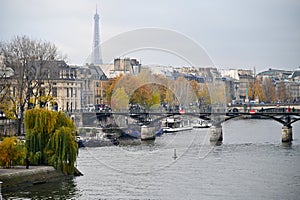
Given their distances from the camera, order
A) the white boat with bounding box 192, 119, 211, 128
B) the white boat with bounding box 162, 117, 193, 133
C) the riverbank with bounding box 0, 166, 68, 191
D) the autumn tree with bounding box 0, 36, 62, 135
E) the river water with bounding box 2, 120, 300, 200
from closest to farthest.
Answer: the river water with bounding box 2, 120, 300, 200 → the riverbank with bounding box 0, 166, 68, 191 → the autumn tree with bounding box 0, 36, 62, 135 → the white boat with bounding box 162, 117, 193, 133 → the white boat with bounding box 192, 119, 211, 128

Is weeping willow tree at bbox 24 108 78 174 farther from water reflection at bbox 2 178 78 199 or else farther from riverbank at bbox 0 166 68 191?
water reflection at bbox 2 178 78 199

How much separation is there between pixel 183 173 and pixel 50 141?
18.8 ft

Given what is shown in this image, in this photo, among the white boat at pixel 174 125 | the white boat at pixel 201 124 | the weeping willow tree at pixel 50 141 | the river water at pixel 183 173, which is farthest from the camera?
the white boat at pixel 201 124

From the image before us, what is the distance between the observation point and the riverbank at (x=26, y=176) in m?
24.9

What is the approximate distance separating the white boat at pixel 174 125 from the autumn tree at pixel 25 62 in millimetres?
13942

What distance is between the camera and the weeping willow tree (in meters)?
28.1

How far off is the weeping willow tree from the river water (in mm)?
1087

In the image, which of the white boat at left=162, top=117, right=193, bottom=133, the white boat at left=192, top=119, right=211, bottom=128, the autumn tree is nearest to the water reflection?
the autumn tree

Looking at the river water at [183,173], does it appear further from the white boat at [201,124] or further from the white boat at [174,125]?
the white boat at [201,124]

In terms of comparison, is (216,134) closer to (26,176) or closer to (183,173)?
(183,173)

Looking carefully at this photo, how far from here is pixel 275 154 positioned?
3669cm

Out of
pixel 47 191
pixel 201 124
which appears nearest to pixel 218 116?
pixel 201 124

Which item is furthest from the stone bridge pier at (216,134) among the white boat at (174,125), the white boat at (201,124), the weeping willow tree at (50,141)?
the weeping willow tree at (50,141)

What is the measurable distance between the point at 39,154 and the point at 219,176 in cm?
739
